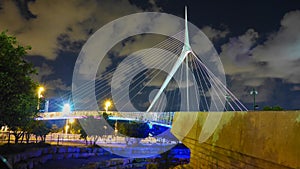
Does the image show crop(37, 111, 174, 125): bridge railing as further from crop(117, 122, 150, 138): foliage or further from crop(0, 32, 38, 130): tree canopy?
crop(0, 32, 38, 130): tree canopy

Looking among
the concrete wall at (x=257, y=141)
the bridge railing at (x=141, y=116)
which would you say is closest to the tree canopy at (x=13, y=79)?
the concrete wall at (x=257, y=141)

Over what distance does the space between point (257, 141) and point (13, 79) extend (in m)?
13.3

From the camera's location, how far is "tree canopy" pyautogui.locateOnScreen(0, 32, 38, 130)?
14456 millimetres

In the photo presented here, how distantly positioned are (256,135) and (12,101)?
14.4 metres

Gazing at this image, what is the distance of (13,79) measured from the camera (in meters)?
14.5

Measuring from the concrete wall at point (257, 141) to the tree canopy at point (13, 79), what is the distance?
37.7 ft

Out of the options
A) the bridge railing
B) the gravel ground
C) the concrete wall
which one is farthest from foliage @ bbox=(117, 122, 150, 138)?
the concrete wall

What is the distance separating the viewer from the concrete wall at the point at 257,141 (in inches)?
171

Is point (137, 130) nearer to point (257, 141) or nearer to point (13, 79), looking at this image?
point (13, 79)

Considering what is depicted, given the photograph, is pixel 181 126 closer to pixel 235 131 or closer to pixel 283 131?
pixel 235 131

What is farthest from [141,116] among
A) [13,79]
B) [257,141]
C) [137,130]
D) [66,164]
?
[257,141]

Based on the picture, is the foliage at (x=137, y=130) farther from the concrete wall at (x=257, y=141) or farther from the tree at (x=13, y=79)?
the concrete wall at (x=257, y=141)

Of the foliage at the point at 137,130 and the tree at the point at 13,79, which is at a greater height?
the tree at the point at 13,79

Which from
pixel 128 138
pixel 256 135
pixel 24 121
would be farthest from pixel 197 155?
pixel 128 138
